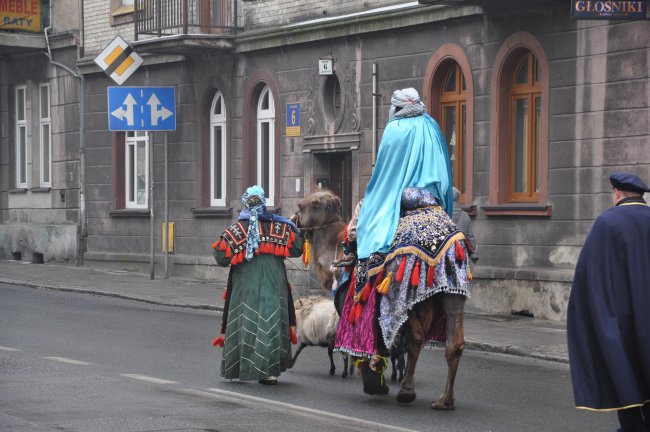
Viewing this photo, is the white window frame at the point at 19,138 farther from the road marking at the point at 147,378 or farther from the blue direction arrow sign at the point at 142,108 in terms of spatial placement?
the road marking at the point at 147,378

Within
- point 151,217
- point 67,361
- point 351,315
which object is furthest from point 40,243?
point 351,315

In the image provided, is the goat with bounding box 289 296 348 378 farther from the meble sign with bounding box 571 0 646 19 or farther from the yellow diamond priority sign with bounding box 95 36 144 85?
the yellow diamond priority sign with bounding box 95 36 144 85

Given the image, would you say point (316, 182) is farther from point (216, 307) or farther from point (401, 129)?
point (401, 129)

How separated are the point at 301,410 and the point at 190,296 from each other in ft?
40.7

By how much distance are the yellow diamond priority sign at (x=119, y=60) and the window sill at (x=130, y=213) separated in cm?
292

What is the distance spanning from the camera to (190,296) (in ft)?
74.5

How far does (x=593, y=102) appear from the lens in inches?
712

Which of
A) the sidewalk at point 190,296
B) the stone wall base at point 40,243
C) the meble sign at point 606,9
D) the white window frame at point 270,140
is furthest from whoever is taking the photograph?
the stone wall base at point 40,243

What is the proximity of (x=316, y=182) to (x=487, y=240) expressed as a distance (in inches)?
188

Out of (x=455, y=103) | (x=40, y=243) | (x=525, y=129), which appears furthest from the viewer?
(x=40, y=243)

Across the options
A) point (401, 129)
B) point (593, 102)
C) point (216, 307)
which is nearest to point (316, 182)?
point (216, 307)

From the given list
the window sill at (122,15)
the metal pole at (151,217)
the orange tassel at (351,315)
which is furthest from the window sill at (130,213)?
the orange tassel at (351,315)

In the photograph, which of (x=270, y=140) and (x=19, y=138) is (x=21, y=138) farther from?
(x=270, y=140)

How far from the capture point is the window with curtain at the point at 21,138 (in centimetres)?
3347
